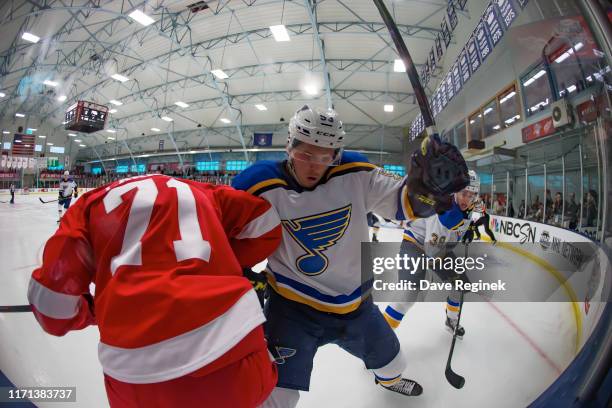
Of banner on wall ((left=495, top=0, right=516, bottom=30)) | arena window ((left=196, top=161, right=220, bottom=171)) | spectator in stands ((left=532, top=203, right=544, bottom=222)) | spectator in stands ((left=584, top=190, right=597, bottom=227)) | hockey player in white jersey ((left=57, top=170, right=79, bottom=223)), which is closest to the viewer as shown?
spectator in stands ((left=584, top=190, right=597, bottom=227))

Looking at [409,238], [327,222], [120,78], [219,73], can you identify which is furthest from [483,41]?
[120,78]

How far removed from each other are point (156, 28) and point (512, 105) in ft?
6.50

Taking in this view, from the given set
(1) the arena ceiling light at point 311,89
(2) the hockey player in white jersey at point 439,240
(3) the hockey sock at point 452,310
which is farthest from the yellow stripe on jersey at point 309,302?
(1) the arena ceiling light at point 311,89

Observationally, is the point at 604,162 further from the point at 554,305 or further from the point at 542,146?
the point at 554,305

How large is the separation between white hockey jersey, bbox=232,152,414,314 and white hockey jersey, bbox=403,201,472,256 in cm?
97

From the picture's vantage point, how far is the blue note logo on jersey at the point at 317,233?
0.89 meters

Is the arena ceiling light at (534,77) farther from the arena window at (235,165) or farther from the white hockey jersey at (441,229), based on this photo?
the arena window at (235,165)

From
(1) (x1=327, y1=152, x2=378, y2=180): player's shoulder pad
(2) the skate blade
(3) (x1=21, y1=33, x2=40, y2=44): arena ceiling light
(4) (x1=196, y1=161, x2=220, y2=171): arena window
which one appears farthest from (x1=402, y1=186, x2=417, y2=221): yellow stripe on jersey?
(3) (x1=21, y1=33, x2=40, y2=44): arena ceiling light

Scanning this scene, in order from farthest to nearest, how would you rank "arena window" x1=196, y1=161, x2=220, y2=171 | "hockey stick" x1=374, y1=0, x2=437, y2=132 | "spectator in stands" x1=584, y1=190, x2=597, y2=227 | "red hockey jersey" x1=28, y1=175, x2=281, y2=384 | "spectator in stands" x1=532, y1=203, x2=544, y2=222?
"arena window" x1=196, y1=161, x2=220, y2=171 → "hockey stick" x1=374, y1=0, x2=437, y2=132 → "spectator in stands" x1=532, y1=203, x2=544, y2=222 → "spectator in stands" x1=584, y1=190, x2=597, y2=227 → "red hockey jersey" x1=28, y1=175, x2=281, y2=384

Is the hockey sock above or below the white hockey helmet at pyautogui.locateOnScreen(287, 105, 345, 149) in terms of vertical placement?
below

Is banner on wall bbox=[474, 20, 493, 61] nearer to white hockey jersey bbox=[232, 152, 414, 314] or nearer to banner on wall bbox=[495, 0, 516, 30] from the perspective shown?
banner on wall bbox=[495, 0, 516, 30]

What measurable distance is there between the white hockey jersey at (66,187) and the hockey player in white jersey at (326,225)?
7.98 meters

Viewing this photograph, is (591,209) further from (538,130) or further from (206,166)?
(206,166)

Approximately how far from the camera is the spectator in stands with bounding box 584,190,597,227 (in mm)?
581
